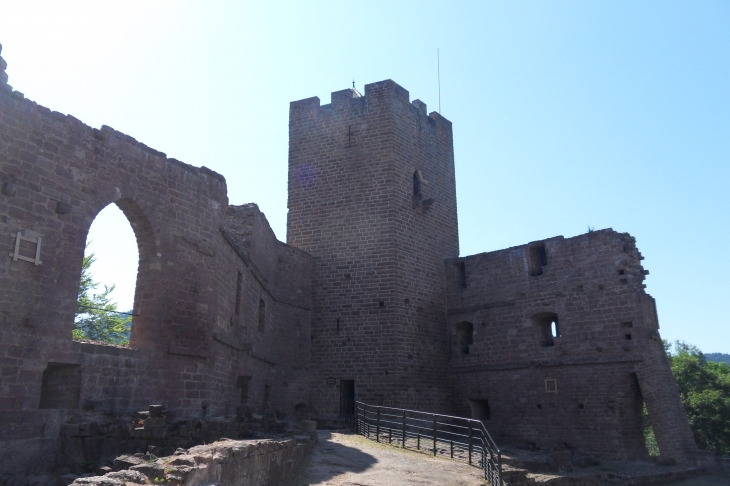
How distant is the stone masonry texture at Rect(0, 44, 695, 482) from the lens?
8750 millimetres

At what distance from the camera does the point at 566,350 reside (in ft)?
56.8

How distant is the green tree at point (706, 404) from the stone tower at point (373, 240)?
15.7 m

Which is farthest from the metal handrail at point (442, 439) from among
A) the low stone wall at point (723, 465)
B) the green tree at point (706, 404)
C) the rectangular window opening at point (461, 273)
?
the green tree at point (706, 404)

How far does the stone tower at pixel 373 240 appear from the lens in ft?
60.0

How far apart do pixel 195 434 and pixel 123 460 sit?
244 centimetres

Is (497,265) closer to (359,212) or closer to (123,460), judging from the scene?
(359,212)

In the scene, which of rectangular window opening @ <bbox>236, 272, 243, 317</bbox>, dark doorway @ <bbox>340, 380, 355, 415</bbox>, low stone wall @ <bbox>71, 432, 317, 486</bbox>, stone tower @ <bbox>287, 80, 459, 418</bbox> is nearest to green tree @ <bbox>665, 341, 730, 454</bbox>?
stone tower @ <bbox>287, 80, 459, 418</bbox>

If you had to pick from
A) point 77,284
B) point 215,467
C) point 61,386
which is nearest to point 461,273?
point 77,284

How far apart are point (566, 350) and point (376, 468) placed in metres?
9.16

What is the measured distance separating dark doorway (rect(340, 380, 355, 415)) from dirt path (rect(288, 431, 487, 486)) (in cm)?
567

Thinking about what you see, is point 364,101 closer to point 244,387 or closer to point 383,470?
point 244,387

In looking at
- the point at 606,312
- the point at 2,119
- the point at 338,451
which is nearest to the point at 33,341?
the point at 2,119

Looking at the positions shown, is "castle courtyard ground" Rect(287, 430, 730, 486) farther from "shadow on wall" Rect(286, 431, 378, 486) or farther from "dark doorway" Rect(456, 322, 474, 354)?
"dark doorway" Rect(456, 322, 474, 354)

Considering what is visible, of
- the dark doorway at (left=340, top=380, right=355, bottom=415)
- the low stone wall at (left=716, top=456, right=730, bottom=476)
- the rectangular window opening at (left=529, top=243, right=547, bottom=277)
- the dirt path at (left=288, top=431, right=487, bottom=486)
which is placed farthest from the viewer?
the rectangular window opening at (left=529, top=243, right=547, bottom=277)
